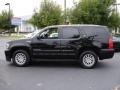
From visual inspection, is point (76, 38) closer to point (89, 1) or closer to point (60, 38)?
point (60, 38)

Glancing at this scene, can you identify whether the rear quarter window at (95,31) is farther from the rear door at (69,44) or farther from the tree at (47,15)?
the tree at (47,15)

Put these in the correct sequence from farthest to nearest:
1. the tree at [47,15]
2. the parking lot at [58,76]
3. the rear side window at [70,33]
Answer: the tree at [47,15] → the rear side window at [70,33] → the parking lot at [58,76]

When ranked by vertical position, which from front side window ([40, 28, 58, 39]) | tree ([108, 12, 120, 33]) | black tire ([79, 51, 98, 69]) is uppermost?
tree ([108, 12, 120, 33])

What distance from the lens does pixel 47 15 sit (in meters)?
44.5

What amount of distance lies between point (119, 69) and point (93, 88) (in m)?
4.18

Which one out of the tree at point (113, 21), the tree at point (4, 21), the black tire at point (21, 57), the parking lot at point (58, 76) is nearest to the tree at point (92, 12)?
the tree at point (113, 21)

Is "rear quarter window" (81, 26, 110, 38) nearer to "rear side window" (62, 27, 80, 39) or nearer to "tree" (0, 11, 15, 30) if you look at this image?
"rear side window" (62, 27, 80, 39)

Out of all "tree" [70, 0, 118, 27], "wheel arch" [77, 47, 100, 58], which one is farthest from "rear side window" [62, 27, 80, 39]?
"tree" [70, 0, 118, 27]

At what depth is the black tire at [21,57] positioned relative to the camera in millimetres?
13281

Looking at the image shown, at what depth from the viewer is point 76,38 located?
514 inches

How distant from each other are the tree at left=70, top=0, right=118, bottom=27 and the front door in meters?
23.5

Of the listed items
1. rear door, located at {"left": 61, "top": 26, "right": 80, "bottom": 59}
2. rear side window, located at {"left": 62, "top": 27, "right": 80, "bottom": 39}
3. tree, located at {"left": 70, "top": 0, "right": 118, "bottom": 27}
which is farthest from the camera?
tree, located at {"left": 70, "top": 0, "right": 118, "bottom": 27}

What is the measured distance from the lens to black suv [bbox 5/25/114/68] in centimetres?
1301

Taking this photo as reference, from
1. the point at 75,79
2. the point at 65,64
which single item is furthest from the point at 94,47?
the point at 75,79
